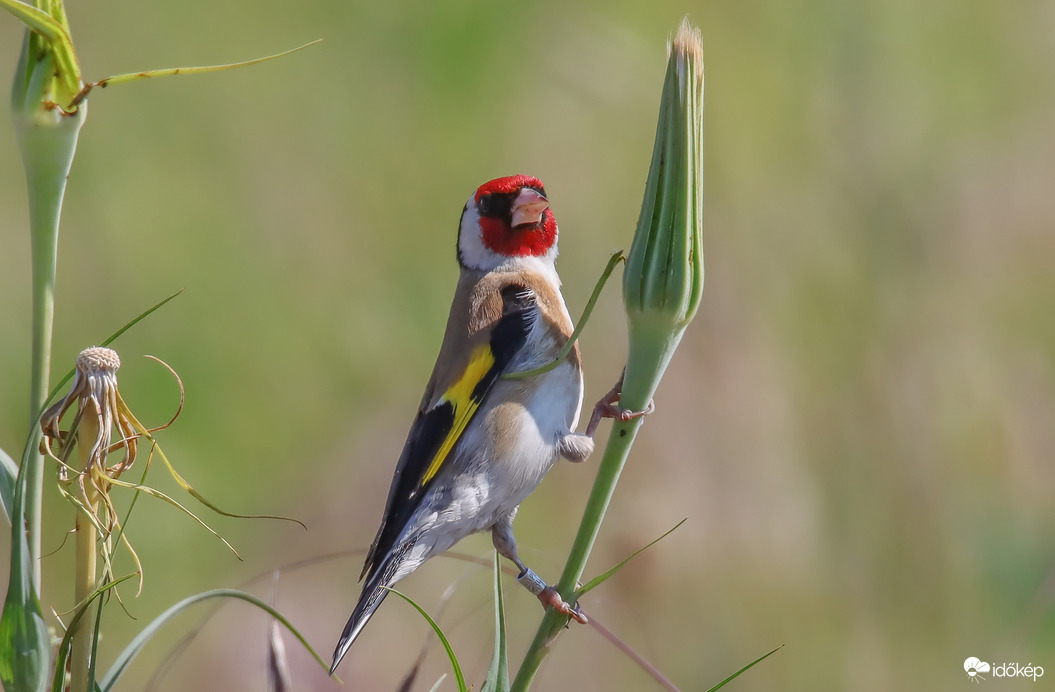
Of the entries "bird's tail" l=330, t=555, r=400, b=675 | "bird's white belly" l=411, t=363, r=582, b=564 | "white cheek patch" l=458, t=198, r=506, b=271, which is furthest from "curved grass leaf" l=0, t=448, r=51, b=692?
"white cheek patch" l=458, t=198, r=506, b=271

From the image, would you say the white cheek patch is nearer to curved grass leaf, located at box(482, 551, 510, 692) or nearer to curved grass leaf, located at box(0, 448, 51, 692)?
curved grass leaf, located at box(482, 551, 510, 692)

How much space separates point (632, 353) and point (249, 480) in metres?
3.41

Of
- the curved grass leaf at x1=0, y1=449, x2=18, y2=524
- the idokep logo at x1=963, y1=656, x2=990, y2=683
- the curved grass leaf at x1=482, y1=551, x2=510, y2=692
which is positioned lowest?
the idokep logo at x1=963, y1=656, x2=990, y2=683

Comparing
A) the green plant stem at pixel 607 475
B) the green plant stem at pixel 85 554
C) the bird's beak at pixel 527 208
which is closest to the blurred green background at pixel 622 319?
the bird's beak at pixel 527 208

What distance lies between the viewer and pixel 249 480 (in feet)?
14.7

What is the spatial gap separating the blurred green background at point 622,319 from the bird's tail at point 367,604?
267 millimetres

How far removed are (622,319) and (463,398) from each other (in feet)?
3.91

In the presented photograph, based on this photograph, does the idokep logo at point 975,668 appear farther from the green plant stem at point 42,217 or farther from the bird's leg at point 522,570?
the green plant stem at point 42,217

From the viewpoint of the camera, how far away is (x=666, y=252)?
1401 mm

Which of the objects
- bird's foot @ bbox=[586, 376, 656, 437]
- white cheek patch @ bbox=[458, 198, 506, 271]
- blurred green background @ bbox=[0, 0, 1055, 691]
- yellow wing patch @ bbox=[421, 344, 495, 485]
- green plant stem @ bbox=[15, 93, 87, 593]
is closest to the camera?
green plant stem @ bbox=[15, 93, 87, 593]

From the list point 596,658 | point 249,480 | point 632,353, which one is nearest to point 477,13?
point 249,480

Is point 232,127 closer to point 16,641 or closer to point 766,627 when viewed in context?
point 766,627

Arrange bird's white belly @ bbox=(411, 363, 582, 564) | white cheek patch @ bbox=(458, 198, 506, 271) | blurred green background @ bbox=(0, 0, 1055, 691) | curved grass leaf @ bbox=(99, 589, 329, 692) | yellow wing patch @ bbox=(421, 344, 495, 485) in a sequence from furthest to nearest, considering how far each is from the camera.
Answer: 1. blurred green background @ bbox=(0, 0, 1055, 691)
2. white cheek patch @ bbox=(458, 198, 506, 271)
3. yellow wing patch @ bbox=(421, 344, 495, 485)
4. bird's white belly @ bbox=(411, 363, 582, 564)
5. curved grass leaf @ bbox=(99, 589, 329, 692)

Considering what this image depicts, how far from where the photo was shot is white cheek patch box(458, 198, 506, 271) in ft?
9.90
